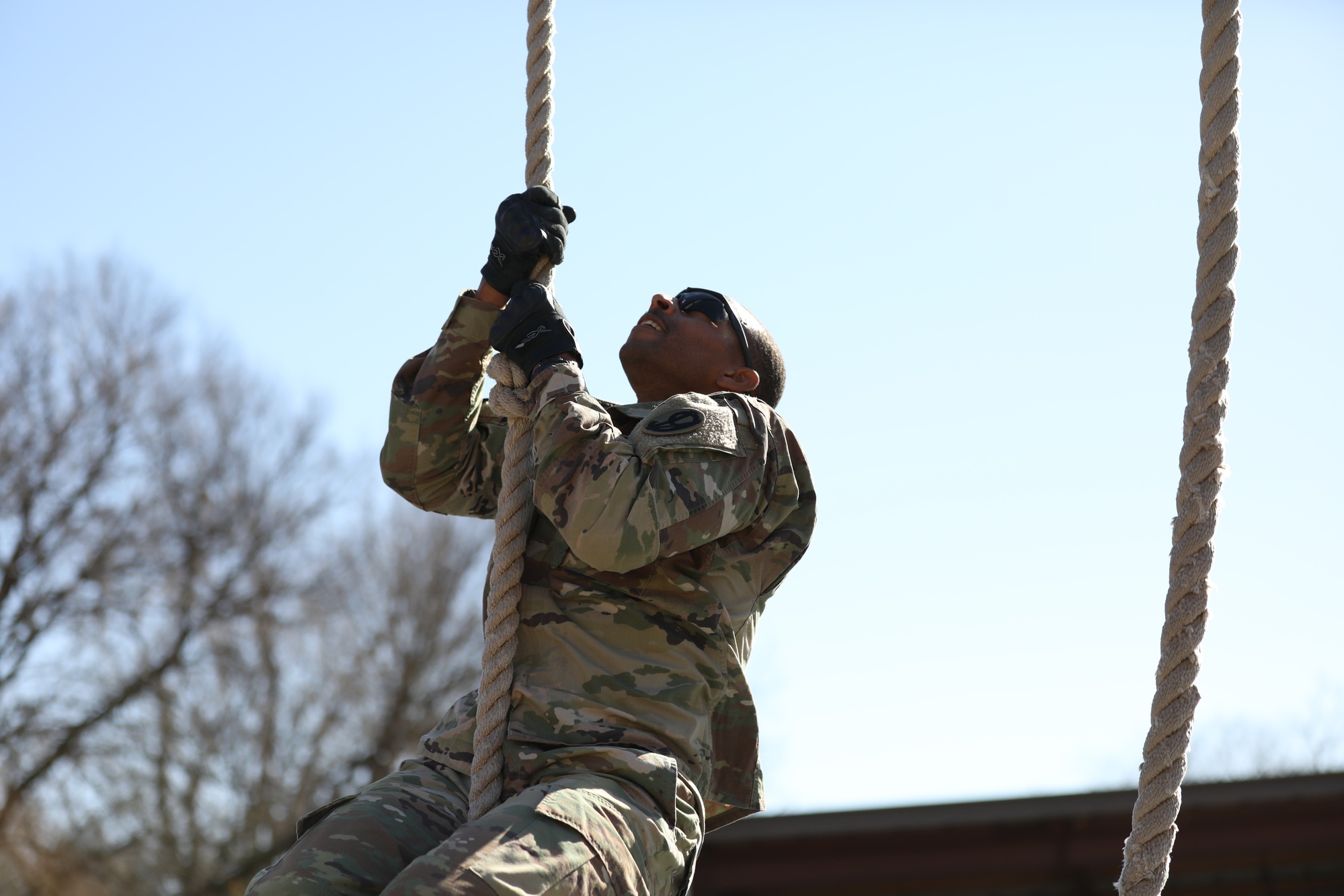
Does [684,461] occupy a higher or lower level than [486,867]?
higher

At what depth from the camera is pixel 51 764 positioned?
15.5 meters

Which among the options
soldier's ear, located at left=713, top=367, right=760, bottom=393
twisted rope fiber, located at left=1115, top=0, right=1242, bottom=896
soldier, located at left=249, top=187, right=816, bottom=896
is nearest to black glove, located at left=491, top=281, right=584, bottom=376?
soldier, located at left=249, top=187, right=816, bottom=896

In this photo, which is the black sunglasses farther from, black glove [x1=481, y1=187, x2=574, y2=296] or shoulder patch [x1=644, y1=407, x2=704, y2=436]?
shoulder patch [x1=644, y1=407, x2=704, y2=436]

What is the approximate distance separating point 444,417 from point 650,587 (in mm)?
635

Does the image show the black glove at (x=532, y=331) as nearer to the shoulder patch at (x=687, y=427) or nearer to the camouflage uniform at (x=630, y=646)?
the camouflage uniform at (x=630, y=646)

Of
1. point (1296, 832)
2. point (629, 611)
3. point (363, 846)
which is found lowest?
point (1296, 832)

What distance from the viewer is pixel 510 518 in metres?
2.46

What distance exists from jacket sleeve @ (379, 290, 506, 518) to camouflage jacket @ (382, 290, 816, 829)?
32cm

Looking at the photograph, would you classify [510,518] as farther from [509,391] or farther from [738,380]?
[738,380]

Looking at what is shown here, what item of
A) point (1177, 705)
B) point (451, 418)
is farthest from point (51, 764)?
point (1177, 705)

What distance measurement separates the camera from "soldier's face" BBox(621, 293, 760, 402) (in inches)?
109

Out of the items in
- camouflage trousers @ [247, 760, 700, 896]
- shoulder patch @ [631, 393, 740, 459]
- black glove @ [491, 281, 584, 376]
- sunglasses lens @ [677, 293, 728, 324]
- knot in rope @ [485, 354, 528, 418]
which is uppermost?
sunglasses lens @ [677, 293, 728, 324]

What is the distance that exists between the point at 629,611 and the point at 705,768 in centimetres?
30

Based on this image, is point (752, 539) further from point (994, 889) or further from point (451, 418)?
point (994, 889)
